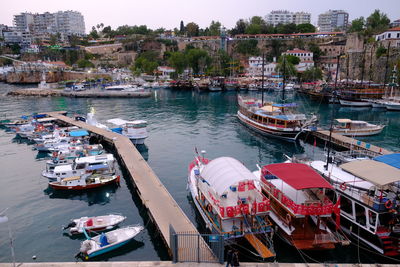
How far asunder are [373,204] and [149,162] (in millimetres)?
24335

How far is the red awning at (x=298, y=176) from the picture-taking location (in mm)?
17406

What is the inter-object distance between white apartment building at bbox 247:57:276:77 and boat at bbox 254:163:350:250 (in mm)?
104679

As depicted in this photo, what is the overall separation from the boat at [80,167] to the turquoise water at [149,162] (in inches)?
63.3

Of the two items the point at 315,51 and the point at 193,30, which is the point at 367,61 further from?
the point at 193,30

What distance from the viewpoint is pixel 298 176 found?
18547 millimetres

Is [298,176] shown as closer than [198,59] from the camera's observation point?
Yes

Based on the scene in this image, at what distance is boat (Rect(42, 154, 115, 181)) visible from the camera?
91.9ft

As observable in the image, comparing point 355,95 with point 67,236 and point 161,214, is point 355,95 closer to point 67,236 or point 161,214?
point 161,214

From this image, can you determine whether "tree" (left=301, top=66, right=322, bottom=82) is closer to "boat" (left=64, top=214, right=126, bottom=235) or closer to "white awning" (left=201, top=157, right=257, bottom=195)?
"white awning" (left=201, top=157, right=257, bottom=195)

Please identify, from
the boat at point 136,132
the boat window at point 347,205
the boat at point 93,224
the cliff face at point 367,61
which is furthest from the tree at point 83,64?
the boat window at point 347,205

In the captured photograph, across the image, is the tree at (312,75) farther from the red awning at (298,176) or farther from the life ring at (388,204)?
the life ring at (388,204)

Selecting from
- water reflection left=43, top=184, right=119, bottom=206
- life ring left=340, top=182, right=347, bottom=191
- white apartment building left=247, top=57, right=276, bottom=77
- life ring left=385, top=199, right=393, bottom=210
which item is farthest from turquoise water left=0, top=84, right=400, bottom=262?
white apartment building left=247, top=57, right=276, bottom=77

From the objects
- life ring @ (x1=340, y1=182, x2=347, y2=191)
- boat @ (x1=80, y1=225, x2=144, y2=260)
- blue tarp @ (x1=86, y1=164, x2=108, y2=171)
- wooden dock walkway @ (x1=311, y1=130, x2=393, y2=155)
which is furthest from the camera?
wooden dock walkway @ (x1=311, y1=130, x2=393, y2=155)

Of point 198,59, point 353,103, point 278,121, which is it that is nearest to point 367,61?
point 353,103
